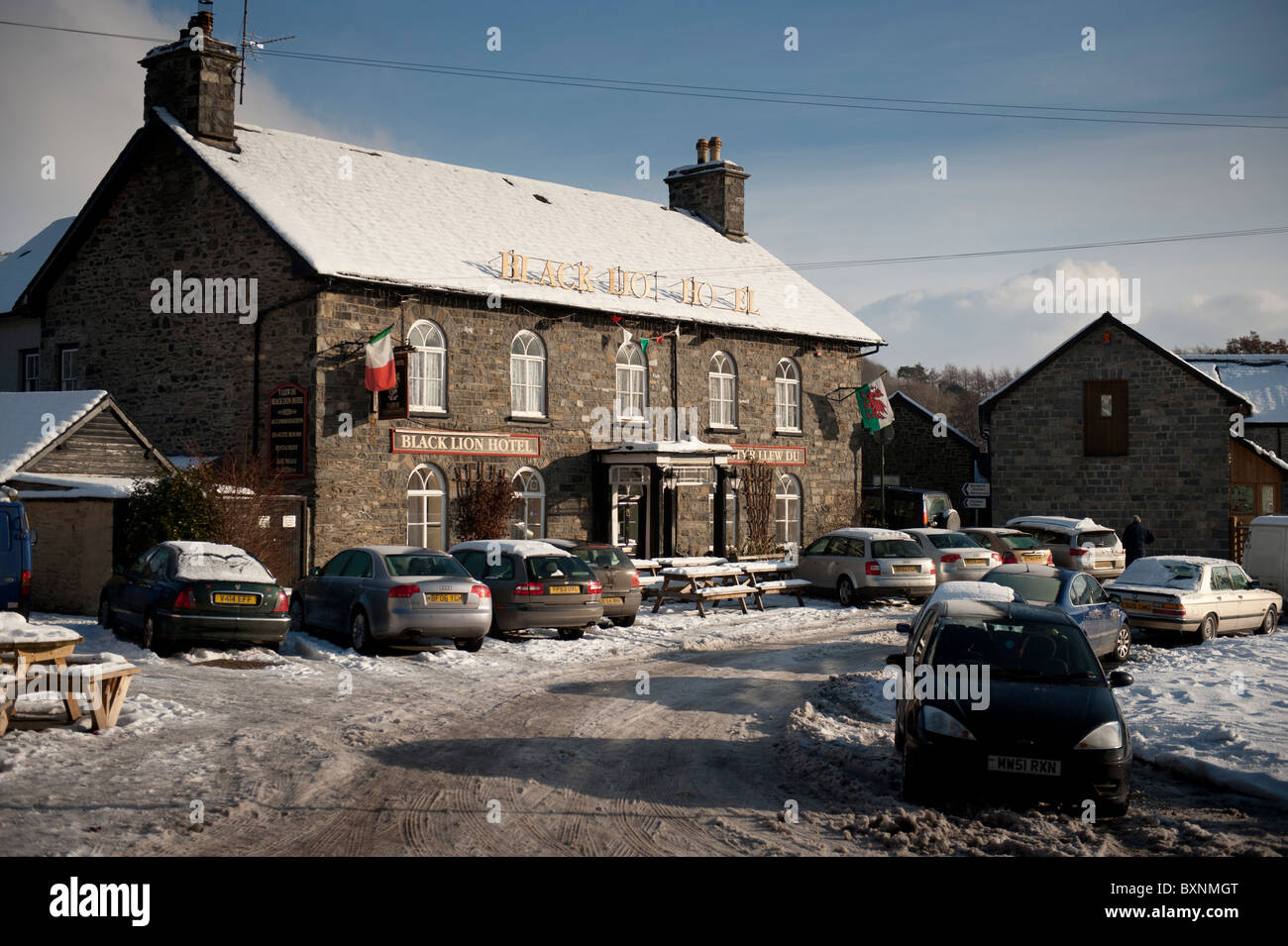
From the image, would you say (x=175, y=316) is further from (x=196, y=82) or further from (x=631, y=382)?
(x=631, y=382)

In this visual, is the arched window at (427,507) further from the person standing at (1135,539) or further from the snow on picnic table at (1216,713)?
the person standing at (1135,539)

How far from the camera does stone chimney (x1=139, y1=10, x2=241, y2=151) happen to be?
84.9ft

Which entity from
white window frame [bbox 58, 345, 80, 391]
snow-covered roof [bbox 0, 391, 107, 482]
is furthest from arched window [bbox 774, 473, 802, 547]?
snow-covered roof [bbox 0, 391, 107, 482]

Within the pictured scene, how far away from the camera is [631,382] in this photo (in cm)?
3048

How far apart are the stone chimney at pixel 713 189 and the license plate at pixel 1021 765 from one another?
3131 cm

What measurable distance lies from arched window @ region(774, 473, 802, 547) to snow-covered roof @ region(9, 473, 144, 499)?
1877cm

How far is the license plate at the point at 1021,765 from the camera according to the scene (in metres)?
8.45

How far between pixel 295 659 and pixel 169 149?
1614cm

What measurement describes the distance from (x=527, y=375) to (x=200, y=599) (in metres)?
14.1

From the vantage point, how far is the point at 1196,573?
1956 cm

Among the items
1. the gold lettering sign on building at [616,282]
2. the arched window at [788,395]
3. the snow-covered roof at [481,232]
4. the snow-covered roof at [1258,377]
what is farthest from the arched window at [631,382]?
the snow-covered roof at [1258,377]

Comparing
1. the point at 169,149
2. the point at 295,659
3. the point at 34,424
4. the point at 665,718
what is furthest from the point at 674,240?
the point at 665,718

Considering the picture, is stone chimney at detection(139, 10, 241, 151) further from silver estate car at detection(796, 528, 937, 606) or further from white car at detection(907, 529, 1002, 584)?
white car at detection(907, 529, 1002, 584)

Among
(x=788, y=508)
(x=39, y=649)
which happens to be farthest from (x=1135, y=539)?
(x=39, y=649)
